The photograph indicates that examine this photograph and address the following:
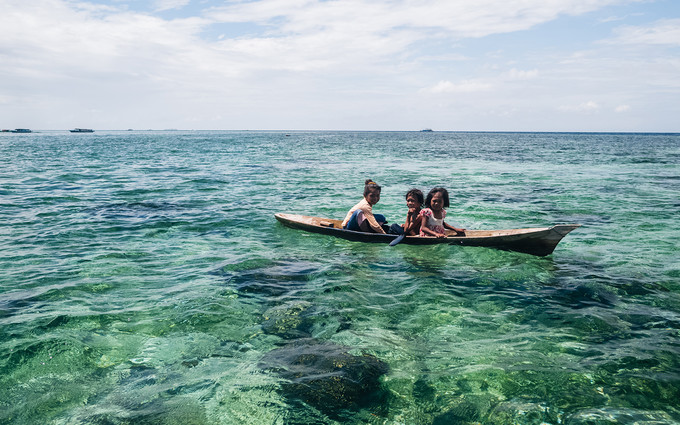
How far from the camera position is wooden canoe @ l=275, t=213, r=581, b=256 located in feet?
29.2

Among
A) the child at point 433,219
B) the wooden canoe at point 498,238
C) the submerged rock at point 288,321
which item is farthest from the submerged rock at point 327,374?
Result: the child at point 433,219

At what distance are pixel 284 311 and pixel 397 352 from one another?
2015 mm

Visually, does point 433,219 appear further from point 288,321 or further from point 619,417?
point 619,417

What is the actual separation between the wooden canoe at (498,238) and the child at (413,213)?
0.31m

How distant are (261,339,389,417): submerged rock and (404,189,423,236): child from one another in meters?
5.22

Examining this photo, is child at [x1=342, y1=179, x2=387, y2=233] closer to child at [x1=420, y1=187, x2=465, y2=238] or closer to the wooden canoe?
the wooden canoe

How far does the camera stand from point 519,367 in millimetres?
5082

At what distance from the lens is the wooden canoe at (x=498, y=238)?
29.2 feet

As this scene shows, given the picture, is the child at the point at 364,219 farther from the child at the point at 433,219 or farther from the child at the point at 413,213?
the child at the point at 433,219

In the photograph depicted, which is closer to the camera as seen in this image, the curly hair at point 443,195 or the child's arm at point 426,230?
the curly hair at point 443,195

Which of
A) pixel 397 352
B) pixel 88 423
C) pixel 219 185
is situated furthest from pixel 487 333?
pixel 219 185

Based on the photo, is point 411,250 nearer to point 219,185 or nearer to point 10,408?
point 10,408

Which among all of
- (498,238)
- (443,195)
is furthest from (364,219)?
(498,238)

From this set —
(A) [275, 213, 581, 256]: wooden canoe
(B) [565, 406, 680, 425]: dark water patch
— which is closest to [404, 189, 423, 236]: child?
(A) [275, 213, 581, 256]: wooden canoe
